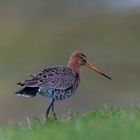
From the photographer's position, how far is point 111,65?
29156 millimetres

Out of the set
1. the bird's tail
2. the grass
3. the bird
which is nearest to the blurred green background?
the bird

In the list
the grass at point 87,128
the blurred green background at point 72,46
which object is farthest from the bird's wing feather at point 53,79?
the blurred green background at point 72,46

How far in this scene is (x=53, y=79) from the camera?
13805 millimetres

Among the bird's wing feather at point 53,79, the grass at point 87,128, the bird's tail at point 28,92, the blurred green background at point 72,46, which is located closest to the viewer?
the grass at point 87,128

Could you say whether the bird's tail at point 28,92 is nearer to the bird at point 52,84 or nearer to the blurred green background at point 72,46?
the bird at point 52,84

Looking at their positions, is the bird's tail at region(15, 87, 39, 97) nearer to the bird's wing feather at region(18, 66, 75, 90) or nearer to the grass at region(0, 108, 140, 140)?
the bird's wing feather at region(18, 66, 75, 90)

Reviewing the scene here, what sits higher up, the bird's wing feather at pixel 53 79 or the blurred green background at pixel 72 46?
the blurred green background at pixel 72 46

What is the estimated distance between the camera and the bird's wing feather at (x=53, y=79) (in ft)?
44.2

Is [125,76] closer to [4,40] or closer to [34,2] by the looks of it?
[4,40]

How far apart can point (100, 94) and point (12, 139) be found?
14.7 m

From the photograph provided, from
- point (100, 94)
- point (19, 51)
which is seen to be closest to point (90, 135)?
point (100, 94)

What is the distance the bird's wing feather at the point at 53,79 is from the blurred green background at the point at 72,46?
7.98 m

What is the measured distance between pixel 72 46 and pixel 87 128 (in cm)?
2148

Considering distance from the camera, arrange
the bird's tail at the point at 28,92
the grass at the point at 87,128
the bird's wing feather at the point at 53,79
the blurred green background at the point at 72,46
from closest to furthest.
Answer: the grass at the point at 87,128, the bird's tail at the point at 28,92, the bird's wing feather at the point at 53,79, the blurred green background at the point at 72,46
